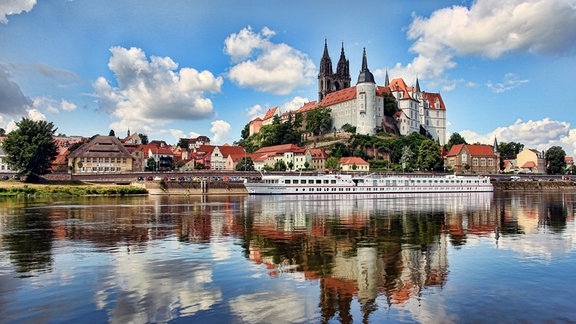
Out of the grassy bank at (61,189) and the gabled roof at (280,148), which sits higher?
the gabled roof at (280,148)

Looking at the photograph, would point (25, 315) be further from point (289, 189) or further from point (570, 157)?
point (570, 157)

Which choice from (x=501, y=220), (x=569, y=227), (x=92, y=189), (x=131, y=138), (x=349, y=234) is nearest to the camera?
(x=349, y=234)

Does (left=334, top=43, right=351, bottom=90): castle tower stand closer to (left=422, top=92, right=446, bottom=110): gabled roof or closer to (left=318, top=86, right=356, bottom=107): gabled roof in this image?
(left=318, top=86, right=356, bottom=107): gabled roof

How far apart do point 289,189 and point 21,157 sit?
44093mm

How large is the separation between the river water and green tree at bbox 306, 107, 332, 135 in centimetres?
12086

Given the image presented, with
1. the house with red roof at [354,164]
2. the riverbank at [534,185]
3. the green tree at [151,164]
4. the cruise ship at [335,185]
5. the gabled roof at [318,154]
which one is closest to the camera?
the cruise ship at [335,185]

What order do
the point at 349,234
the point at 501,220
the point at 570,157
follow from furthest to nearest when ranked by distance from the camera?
the point at 570,157
the point at 501,220
the point at 349,234

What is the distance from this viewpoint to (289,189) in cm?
7688

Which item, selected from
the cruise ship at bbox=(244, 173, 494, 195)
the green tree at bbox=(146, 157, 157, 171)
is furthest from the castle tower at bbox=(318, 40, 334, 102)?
the cruise ship at bbox=(244, 173, 494, 195)

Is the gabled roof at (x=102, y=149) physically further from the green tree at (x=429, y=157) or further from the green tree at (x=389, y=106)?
the green tree at (x=389, y=106)

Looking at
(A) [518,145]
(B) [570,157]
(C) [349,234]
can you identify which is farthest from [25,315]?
(B) [570,157]

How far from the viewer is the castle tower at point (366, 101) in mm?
140250

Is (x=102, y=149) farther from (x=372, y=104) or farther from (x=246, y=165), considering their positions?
(x=372, y=104)

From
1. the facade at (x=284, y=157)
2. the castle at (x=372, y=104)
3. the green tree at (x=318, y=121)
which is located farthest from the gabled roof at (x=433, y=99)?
the facade at (x=284, y=157)
